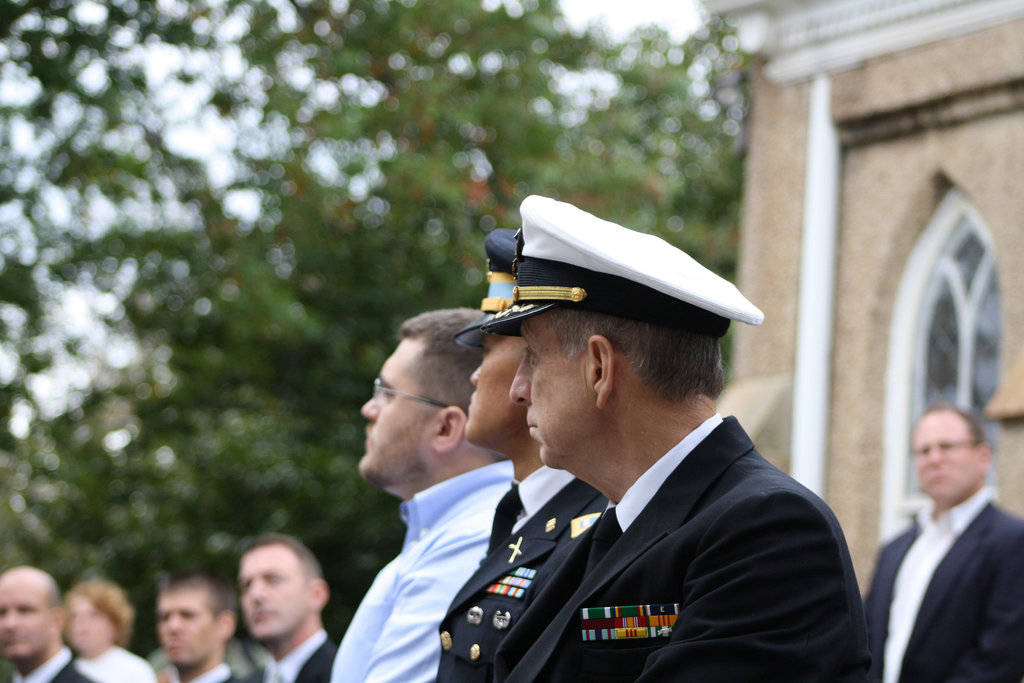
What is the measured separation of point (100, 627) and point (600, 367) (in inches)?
286

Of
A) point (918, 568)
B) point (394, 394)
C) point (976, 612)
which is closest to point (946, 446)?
point (918, 568)

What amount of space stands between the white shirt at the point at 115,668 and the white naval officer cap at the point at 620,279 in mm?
6364

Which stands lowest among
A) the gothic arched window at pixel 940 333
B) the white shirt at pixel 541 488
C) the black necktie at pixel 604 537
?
the black necktie at pixel 604 537

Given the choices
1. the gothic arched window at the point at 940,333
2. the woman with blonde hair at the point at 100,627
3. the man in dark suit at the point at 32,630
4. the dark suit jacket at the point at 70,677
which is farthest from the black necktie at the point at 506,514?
the gothic arched window at the point at 940,333

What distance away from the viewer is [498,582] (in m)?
3.18

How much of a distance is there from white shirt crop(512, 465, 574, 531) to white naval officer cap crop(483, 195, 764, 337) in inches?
34.6

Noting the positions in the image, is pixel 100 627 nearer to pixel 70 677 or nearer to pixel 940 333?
pixel 70 677

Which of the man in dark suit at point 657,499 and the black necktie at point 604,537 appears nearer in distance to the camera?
the man in dark suit at point 657,499

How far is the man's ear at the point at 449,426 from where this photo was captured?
429 cm

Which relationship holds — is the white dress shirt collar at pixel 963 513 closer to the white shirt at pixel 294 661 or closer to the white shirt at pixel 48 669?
the white shirt at pixel 294 661

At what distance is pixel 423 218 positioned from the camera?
47.2 feet

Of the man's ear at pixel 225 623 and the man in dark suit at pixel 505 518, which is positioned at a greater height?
the man in dark suit at pixel 505 518

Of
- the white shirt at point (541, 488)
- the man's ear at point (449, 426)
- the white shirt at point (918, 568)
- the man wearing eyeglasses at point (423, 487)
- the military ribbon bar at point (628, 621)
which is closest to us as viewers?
the military ribbon bar at point (628, 621)

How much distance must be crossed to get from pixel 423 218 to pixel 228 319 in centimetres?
248
